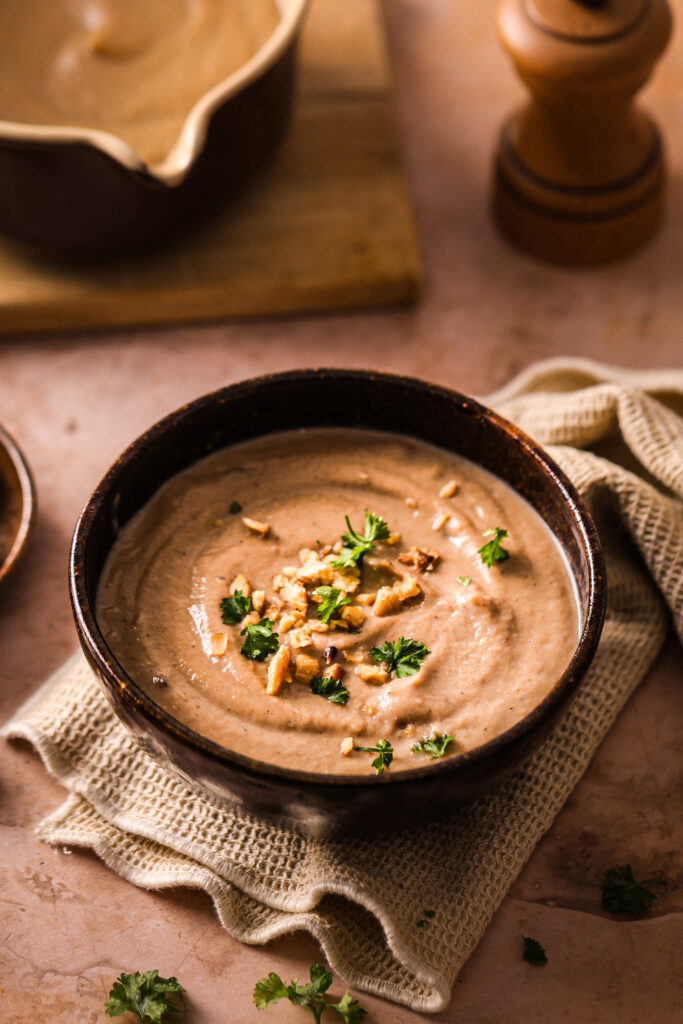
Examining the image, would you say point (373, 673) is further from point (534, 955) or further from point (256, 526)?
point (534, 955)

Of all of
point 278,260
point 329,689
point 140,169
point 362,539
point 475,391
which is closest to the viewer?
point 329,689

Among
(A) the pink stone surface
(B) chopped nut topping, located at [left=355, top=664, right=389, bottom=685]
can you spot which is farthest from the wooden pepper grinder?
(B) chopped nut topping, located at [left=355, top=664, right=389, bottom=685]

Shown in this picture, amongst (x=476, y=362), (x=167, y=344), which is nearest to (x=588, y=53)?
(x=476, y=362)

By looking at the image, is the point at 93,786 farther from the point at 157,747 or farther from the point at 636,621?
the point at 636,621

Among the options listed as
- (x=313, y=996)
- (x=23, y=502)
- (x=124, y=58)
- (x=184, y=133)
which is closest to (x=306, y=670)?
(x=313, y=996)

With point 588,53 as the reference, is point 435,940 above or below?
below

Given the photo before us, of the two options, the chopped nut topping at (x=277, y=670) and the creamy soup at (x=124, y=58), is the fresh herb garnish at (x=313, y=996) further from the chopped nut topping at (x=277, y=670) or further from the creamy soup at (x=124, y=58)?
the creamy soup at (x=124, y=58)

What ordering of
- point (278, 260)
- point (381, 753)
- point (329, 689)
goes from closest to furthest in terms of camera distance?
point (381, 753) → point (329, 689) → point (278, 260)

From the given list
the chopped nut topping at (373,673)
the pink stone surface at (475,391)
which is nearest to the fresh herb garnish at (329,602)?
the chopped nut topping at (373,673)
